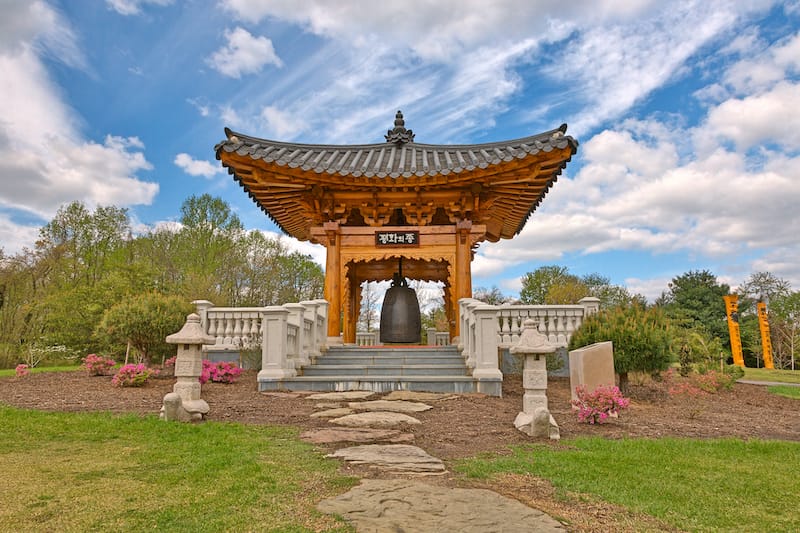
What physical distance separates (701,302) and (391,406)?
3506cm

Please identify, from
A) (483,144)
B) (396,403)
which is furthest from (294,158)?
(396,403)

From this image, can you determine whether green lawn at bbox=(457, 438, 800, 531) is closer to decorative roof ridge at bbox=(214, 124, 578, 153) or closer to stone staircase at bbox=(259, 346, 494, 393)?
stone staircase at bbox=(259, 346, 494, 393)

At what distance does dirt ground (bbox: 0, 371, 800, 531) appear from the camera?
3137mm

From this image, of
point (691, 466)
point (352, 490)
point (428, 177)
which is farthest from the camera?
point (428, 177)

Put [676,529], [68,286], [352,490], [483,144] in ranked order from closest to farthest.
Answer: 1. [676,529]
2. [352,490]
3. [483,144]
4. [68,286]

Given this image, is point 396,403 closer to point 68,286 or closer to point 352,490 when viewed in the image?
point 352,490

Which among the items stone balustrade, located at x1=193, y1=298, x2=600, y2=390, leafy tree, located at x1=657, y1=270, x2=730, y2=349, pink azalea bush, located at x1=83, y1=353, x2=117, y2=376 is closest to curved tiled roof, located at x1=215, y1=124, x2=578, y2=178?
stone balustrade, located at x1=193, y1=298, x2=600, y2=390

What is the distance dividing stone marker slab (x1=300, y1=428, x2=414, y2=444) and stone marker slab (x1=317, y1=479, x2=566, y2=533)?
141 centimetres

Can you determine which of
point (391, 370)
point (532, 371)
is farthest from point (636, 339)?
point (391, 370)

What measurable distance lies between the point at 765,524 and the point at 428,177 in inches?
318

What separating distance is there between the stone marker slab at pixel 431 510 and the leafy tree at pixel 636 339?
5361 millimetres

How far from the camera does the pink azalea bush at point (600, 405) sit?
5632 mm

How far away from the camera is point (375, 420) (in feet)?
18.1

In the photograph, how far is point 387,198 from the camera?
1088 cm
